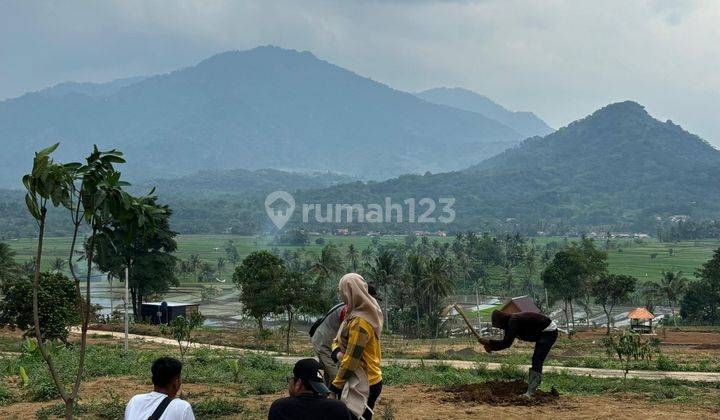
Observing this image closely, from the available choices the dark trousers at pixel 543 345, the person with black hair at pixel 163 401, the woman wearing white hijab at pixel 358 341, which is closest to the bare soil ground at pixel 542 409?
the dark trousers at pixel 543 345

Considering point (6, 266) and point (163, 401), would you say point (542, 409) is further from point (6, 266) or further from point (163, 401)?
point (6, 266)

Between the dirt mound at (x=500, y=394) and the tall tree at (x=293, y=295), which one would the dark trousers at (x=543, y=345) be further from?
the tall tree at (x=293, y=295)

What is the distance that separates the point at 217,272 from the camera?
5118 inches

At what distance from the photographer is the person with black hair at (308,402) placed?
518 centimetres

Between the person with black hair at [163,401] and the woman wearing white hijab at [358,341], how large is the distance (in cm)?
176

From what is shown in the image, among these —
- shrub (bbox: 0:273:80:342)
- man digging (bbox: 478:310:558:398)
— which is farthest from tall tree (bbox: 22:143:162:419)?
shrub (bbox: 0:273:80:342)

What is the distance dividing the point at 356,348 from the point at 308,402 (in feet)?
4.60

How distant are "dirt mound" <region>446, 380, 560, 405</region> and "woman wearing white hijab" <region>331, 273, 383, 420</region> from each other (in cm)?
568

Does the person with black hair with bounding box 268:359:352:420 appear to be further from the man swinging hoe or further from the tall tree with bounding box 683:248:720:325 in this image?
the tall tree with bounding box 683:248:720:325

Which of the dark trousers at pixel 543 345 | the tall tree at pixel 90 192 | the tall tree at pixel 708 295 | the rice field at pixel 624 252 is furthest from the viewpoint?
the rice field at pixel 624 252

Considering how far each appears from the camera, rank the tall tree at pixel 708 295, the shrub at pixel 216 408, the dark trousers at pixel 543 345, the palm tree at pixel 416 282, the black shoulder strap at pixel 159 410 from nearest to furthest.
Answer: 1. the black shoulder strap at pixel 159 410
2. the shrub at pixel 216 408
3. the dark trousers at pixel 543 345
4. the tall tree at pixel 708 295
5. the palm tree at pixel 416 282

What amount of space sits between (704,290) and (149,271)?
44089 millimetres

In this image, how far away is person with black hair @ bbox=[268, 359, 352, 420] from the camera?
5180mm

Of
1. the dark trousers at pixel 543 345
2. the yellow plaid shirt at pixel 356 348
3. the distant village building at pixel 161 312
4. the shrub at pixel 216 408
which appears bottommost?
the distant village building at pixel 161 312
